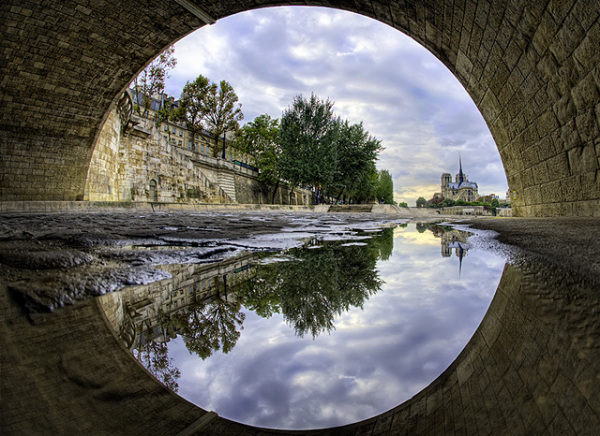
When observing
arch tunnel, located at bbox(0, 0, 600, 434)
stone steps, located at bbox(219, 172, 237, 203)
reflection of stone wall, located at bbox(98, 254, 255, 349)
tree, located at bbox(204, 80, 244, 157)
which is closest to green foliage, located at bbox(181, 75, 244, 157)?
tree, located at bbox(204, 80, 244, 157)

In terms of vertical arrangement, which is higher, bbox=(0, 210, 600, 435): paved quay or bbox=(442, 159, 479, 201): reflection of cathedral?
bbox=(442, 159, 479, 201): reflection of cathedral

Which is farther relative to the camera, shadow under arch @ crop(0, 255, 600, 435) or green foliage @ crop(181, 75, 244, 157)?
green foliage @ crop(181, 75, 244, 157)

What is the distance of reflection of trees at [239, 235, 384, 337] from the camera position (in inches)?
42.4

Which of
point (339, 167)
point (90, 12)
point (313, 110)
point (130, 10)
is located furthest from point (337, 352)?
point (339, 167)

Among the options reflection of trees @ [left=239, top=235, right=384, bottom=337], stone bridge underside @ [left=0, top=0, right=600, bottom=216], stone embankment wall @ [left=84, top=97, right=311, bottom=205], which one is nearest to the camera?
reflection of trees @ [left=239, top=235, right=384, bottom=337]

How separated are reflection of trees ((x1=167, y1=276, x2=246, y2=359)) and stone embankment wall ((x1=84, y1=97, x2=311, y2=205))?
1429 cm

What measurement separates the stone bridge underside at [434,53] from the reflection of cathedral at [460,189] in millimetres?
113844

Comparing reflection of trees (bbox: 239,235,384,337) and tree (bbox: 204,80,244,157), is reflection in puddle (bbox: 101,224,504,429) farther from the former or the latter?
tree (bbox: 204,80,244,157)

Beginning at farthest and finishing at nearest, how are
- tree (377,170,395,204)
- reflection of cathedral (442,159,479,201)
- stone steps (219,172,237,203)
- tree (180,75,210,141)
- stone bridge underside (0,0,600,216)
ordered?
1. reflection of cathedral (442,159,479,201)
2. tree (377,170,395,204)
3. tree (180,75,210,141)
4. stone steps (219,172,237,203)
5. stone bridge underside (0,0,600,216)

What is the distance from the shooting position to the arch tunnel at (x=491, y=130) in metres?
0.59

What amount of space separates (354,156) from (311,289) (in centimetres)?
3126

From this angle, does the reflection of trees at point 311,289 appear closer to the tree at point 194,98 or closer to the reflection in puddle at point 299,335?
the reflection in puddle at point 299,335

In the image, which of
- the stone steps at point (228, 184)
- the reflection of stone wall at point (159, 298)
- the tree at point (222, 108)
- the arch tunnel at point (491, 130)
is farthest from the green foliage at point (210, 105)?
the reflection of stone wall at point (159, 298)

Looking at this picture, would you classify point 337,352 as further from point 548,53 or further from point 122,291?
point 548,53
